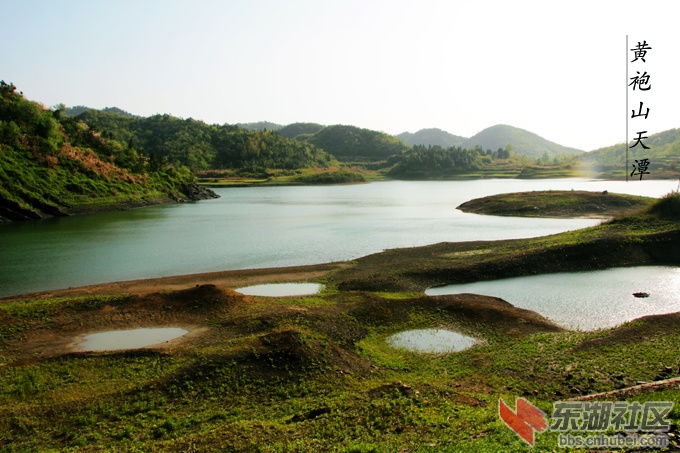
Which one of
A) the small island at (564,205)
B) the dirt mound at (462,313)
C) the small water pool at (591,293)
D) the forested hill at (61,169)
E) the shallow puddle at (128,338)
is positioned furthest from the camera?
the forested hill at (61,169)

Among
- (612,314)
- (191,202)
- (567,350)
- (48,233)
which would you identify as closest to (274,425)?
(567,350)

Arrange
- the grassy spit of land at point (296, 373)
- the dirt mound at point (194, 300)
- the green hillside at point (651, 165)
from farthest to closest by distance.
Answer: the green hillside at point (651, 165) < the dirt mound at point (194, 300) < the grassy spit of land at point (296, 373)

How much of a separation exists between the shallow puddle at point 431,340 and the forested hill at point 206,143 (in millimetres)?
143628

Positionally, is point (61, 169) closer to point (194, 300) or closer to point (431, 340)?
point (194, 300)

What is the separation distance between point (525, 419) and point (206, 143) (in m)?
176

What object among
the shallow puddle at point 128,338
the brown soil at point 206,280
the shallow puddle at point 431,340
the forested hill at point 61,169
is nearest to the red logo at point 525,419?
the shallow puddle at point 431,340

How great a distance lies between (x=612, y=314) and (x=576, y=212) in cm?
4427

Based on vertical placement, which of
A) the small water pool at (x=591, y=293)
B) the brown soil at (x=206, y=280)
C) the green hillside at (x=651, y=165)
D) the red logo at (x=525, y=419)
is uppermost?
the green hillside at (x=651, y=165)

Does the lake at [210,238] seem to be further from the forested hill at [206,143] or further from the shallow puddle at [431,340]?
the forested hill at [206,143]

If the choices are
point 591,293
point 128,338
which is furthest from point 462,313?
point 128,338

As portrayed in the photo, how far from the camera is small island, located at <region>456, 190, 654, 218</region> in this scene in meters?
59.8

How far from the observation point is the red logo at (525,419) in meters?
9.17

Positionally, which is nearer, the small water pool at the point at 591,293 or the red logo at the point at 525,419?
the red logo at the point at 525,419

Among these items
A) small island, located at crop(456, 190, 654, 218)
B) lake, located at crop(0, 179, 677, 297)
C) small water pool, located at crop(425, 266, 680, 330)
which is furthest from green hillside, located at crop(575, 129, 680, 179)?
small water pool, located at crop(425, 266, 680, 330)
